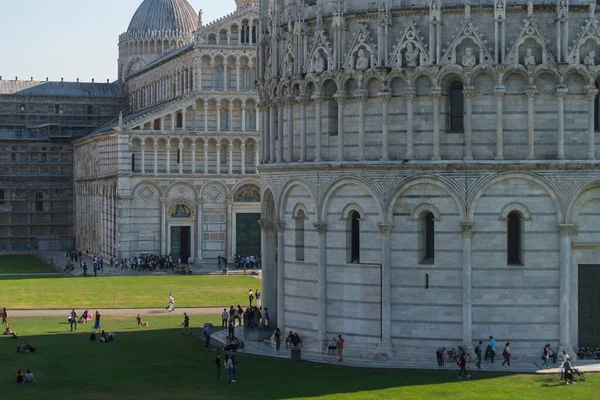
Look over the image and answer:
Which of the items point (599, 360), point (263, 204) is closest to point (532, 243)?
point (599, 360)

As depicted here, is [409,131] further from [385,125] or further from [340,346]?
[340,346]

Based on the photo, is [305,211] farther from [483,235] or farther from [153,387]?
[153,387]

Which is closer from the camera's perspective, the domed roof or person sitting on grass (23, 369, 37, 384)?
person sitting on grass (23, 369, 37, 384)

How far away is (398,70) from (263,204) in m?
11.9

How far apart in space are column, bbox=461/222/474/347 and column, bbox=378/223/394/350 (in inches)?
130

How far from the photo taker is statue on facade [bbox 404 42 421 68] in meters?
51.3

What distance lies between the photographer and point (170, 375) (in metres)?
48.8

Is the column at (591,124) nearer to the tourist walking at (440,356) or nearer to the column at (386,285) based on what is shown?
the column at (386,285)

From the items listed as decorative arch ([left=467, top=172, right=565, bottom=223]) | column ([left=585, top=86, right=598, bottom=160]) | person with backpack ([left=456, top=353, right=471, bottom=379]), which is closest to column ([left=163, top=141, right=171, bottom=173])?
decorative arch ([left=467, top=172, right=565, bottom=223])

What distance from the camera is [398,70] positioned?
5138 centimetres

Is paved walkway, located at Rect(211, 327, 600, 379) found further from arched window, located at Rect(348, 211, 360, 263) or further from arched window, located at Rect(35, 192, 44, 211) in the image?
arched window, located at Rect(35, 192, 44, 211)

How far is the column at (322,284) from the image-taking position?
175ft

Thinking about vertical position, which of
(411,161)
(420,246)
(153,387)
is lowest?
(153,387)

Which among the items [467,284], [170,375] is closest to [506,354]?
[467,284]
